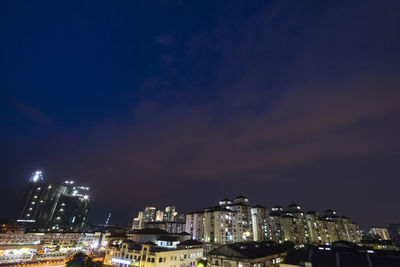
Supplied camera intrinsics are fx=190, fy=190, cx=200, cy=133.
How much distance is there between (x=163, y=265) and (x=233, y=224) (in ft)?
175

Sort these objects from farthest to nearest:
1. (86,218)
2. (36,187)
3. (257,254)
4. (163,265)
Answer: (86,218) < (36,187) < (163,265) < (257,254)

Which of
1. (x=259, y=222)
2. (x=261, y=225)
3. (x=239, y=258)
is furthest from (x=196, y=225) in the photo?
(x=239, y=258)

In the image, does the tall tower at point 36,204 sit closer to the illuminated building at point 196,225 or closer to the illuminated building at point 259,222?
the illuminated building at point 196,225

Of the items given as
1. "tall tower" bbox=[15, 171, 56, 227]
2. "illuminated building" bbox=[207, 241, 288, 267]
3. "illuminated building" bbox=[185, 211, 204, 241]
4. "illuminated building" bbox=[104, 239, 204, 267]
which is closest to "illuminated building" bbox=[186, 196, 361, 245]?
"illuminated building" bbox=[185, 211, 204, 241]

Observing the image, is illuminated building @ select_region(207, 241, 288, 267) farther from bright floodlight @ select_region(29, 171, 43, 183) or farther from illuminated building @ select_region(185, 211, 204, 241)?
bright floodlight @ select_region(29, 171, 43, 183)

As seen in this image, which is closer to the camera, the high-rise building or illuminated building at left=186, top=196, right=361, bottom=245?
illuminated building at left=186, top=196, right=361, bottom=245

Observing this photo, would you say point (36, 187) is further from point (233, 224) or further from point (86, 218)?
point (233, 224)

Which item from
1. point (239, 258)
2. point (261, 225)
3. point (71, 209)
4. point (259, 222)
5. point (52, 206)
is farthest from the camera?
point (71, 209)

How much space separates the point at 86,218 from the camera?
195 m

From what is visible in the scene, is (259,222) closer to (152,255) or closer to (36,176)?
(152,255)

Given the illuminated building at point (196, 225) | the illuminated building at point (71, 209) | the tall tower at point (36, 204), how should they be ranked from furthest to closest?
1. the illuminated building at point (71, 209)
2. the tall tower at point (36, 204)
3. the illuminated building at point (196, 225)

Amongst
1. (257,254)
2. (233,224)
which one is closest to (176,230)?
(233,224)

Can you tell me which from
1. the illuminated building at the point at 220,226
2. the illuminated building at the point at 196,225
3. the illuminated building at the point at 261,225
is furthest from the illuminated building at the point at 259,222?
the illuminated building at the point at 196,225

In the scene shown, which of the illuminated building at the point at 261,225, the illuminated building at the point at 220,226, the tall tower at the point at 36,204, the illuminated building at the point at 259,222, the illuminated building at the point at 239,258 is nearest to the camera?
the illuminated building at the point at 239,258
